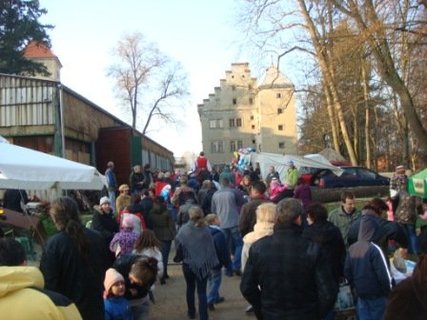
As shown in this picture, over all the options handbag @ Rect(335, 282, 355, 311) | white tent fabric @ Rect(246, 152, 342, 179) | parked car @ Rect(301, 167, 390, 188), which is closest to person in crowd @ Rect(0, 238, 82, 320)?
handbag @ Rect(335, 282, 355, 311)

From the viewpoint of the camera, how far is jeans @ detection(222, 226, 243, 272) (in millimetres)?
11761

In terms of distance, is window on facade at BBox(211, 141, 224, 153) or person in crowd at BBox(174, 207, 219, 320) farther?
window on facade at BBox(211, 141, 224, 153)

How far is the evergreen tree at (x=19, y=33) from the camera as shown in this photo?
40781mm

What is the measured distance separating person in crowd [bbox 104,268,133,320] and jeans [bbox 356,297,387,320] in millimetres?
2457

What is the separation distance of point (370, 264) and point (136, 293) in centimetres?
244

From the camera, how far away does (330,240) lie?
23.1 feet

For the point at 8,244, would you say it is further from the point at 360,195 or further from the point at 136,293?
the point at 360,195

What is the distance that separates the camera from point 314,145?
5512 centimetres

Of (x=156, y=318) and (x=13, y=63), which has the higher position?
(x=13, y=63)

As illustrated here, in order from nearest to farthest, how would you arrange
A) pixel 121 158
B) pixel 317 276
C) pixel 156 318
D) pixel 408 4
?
pixel 317 276
pixel 156 318
pixel 408 4
pixel 121 158

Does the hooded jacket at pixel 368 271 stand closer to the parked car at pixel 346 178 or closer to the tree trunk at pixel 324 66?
the parked car at pixel 346 178

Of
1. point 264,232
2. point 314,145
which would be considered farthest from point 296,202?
point 314,145

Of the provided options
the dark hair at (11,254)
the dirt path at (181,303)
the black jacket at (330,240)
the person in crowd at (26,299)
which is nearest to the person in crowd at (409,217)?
the dirt path at (181,303)

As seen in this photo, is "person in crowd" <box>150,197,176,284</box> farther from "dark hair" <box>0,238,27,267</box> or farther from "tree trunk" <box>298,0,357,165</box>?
"tree trunk" <box>298,0,357,165</box>
